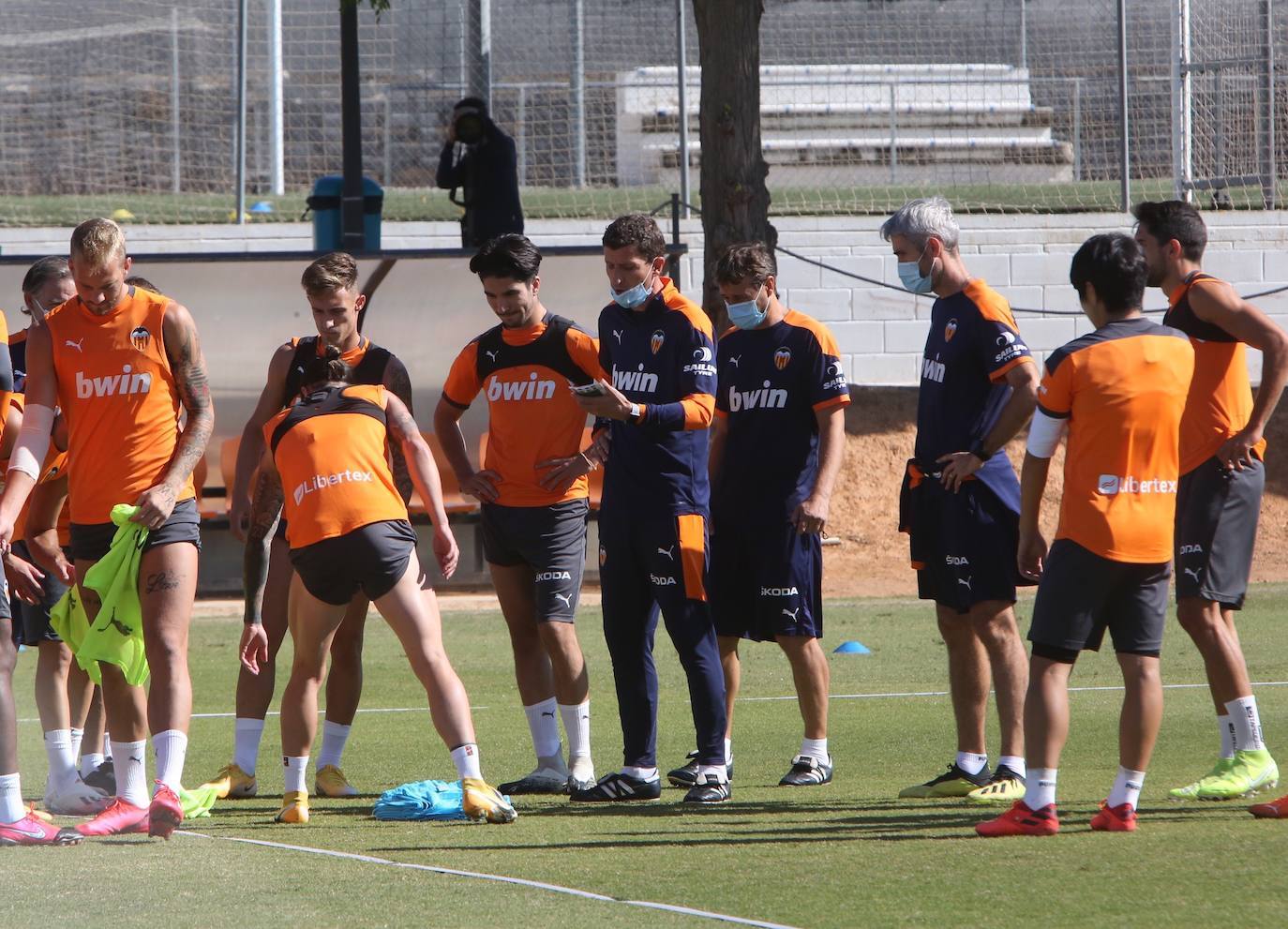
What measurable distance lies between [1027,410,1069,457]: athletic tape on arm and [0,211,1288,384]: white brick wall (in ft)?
48.0

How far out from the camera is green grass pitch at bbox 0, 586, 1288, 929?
15.1 ft

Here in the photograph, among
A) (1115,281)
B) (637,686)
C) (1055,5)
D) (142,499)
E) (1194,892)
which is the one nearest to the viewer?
(1194,892)

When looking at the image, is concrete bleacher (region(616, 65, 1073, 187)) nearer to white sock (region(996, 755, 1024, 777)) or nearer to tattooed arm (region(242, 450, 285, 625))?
tattooed arm (region(242, 450, 285, 625))

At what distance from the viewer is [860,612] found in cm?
1393

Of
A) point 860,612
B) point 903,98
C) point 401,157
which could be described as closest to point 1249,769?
point 860,612

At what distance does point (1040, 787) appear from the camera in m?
5.41

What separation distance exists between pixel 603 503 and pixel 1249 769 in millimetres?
2594

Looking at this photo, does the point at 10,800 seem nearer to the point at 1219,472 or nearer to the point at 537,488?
the point at 537,488

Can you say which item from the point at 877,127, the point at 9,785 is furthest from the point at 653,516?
the point at 877,127

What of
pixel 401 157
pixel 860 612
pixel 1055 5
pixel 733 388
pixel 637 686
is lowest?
pixel 860 612

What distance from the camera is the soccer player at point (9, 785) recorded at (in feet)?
18.8

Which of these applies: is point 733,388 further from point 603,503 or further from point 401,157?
point 401,157

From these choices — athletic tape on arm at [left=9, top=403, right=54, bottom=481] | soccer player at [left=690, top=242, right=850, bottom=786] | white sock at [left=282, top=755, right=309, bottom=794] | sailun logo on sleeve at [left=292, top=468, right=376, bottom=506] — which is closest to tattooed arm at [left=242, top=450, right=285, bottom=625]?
sailun logo on sleeve at [left=292, top=468, right=376, bottom=506]

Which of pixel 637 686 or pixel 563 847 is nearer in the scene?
pixel 563 847
